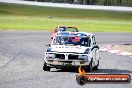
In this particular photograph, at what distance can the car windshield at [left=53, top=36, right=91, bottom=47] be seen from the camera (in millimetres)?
19500

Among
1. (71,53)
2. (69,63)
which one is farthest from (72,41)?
(69,63)

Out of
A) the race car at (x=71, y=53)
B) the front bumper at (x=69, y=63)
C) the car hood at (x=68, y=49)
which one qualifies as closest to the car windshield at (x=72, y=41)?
the race car at (x=71, y=53)

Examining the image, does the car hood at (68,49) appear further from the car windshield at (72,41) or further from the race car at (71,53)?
the car windshield at (72,41)

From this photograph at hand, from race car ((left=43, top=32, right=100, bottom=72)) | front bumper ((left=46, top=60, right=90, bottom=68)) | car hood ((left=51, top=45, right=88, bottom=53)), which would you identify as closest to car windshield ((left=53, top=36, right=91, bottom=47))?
race car ((left=43, top=32, right=100, bottom=72))

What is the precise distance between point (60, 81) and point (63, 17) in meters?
78.1

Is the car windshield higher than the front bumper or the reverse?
higher

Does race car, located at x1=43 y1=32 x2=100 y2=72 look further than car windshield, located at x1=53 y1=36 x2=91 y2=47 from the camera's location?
No

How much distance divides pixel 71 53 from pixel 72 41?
1.60m

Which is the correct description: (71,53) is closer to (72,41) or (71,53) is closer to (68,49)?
(68,49)

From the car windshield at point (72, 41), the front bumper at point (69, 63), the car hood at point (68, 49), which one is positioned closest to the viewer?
the front bumper at point (69, 63)

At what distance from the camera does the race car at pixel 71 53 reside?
18.0 meters

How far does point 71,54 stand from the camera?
59.4 ft

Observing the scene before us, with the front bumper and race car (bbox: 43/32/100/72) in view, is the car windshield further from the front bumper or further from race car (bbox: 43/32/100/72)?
the front bumper

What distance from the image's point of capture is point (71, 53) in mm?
18109
